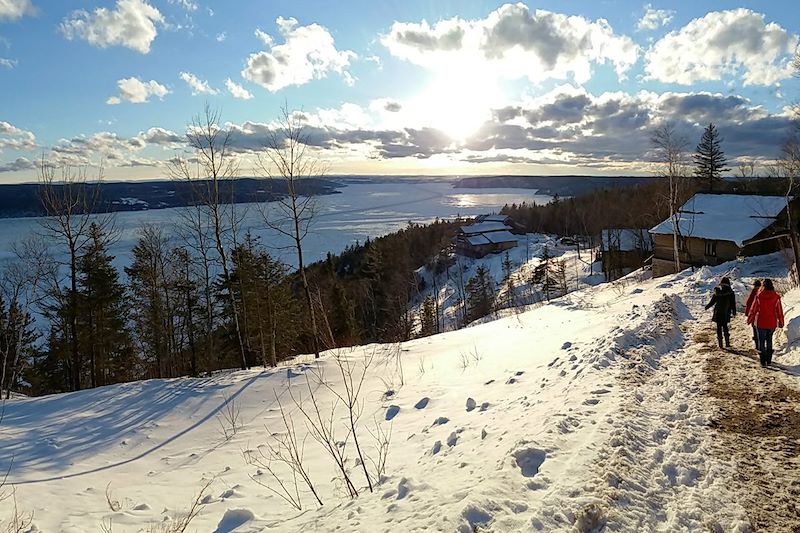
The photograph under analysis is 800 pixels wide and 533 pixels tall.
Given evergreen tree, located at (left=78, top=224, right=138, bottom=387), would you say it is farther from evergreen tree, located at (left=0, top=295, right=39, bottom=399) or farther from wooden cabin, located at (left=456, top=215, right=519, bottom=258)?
wooden cabin, located at (left=456, top=215, right=519, bottom=258)

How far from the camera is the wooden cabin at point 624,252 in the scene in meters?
50.2

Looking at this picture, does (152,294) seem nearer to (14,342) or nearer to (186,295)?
(186,295)

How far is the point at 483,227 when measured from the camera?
86.4 m

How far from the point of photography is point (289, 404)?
11148 mm

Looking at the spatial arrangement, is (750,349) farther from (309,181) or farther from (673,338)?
(309,181)

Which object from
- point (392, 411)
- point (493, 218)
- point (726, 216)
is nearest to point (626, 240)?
point (726, 216)

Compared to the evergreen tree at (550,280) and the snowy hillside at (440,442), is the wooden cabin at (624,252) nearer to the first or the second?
the evergreen tree at (550,280)

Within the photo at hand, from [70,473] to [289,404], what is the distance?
4.54 metres

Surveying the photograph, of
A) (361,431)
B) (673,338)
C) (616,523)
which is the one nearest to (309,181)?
(361,431)

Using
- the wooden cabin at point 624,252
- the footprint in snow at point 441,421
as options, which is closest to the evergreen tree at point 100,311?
the footprint in snow at point 441,421

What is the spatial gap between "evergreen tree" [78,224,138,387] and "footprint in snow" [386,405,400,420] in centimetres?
1907

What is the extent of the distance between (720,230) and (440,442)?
1368 inches

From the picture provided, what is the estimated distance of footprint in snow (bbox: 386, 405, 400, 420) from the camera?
30.0 feet

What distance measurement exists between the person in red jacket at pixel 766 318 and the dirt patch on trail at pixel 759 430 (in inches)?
11.9
